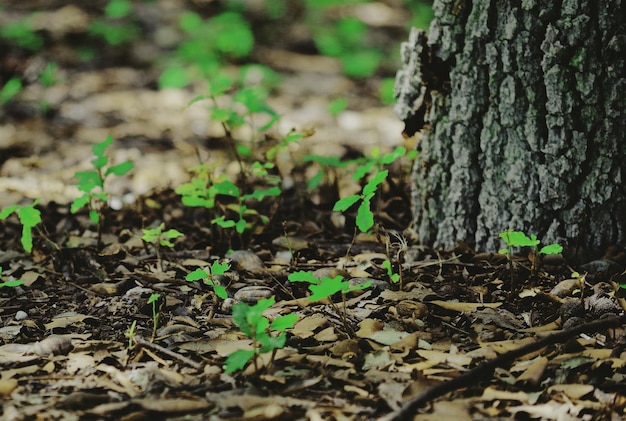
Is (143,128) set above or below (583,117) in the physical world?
below

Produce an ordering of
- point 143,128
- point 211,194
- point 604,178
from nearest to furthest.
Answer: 1. point 604,178
2. point 211,194
3. point 143,128

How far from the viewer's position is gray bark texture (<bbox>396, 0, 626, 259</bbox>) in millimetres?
2191

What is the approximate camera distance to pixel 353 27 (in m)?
6.17

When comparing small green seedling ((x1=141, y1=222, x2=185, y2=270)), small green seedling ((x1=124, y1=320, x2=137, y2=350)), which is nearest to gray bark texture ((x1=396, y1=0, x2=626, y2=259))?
small green seedling ((x1=141, y1=222, x2=185, y2=270))

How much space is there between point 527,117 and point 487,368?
3.44ft

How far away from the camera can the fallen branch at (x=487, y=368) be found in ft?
4.86

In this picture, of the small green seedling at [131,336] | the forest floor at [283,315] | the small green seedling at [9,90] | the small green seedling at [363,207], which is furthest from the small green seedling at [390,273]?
the small green seedling at [9,90]

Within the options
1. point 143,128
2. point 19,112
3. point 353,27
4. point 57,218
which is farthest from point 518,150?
point 353,27

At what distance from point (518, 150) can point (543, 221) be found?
0.92 ft

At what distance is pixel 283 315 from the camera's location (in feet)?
6.79

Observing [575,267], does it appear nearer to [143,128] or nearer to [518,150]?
[518,150]

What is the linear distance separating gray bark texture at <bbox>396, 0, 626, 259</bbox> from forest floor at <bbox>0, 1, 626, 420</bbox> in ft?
0.49

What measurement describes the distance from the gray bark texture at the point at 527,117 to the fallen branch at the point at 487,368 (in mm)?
588

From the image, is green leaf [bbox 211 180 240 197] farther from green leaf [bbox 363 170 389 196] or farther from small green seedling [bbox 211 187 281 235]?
green leaf [bbox 363 170 389 196]
